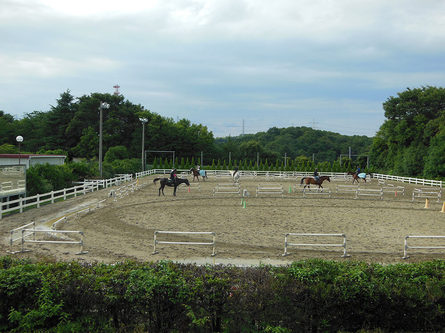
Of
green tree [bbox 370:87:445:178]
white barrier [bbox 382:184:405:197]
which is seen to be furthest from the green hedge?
green tree [bbox 370:87:445:178]

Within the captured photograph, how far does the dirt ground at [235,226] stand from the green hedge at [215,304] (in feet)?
14.4

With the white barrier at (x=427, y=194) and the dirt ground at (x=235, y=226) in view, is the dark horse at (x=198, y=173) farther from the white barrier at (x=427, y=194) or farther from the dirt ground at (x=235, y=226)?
the white barrier at (x=427, y=194)

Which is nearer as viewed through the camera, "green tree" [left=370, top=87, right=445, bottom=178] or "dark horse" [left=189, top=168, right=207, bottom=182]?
"dark horse" [left=189, top=168, right=207, bottom=182]

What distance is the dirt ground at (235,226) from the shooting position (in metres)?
11.5

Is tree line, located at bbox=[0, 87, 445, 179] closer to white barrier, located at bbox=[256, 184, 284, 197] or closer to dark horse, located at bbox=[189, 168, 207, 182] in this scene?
A: dark horse, located at bbox=[189, 168, 207, 182]

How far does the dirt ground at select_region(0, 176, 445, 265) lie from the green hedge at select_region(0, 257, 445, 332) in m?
4.40

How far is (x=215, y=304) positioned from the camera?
19.1 ft

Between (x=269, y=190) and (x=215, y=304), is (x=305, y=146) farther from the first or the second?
(x=215, y=304)

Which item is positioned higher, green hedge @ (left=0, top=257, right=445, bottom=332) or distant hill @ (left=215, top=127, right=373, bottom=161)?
distant hill @ (left=215, top=127, right=373, bottom=161)

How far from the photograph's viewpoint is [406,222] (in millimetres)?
17547

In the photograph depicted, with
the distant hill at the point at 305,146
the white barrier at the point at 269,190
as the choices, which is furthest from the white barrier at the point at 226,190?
the distant hill at the point at 305,146

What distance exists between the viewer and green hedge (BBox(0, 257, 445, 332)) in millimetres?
5777

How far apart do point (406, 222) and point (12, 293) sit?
1707cm

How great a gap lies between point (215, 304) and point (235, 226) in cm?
1032
